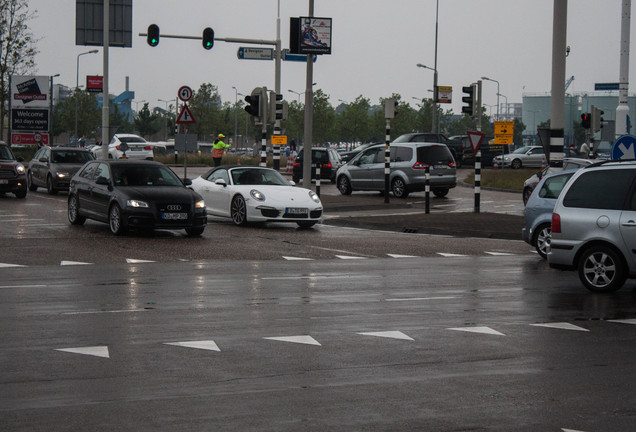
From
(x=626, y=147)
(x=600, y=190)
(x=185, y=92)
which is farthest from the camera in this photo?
Result: (x=185, y=92)

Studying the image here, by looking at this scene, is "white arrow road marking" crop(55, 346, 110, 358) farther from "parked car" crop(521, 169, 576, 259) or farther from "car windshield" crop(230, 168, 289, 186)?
"car windshield" crop(230, 168, 289, 186)

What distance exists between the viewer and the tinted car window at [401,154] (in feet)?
119

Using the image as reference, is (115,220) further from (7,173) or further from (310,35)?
(7,173)

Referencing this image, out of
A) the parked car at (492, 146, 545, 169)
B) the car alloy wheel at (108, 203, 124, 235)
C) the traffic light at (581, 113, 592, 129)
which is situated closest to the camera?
the car alloy wheel at (108, 203, 124, 235)

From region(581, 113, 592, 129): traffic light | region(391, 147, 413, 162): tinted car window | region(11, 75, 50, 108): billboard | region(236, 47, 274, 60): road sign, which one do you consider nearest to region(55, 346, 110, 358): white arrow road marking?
region(581, 113, 592, 129): traffic light

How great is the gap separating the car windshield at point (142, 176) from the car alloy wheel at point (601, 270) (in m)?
10.8

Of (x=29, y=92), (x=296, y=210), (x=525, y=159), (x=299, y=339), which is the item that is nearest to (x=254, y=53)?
(x=296, y=210)

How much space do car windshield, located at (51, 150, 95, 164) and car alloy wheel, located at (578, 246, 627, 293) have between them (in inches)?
1025

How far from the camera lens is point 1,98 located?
66938 millimetres

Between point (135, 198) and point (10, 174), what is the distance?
13.3m

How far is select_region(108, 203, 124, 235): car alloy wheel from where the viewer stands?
20562mm

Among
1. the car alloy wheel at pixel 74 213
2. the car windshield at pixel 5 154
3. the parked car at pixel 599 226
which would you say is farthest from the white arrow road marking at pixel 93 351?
the car windshield at pixel 5 154

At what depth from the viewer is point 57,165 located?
119 feet

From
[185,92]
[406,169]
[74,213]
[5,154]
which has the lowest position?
[74,213]
